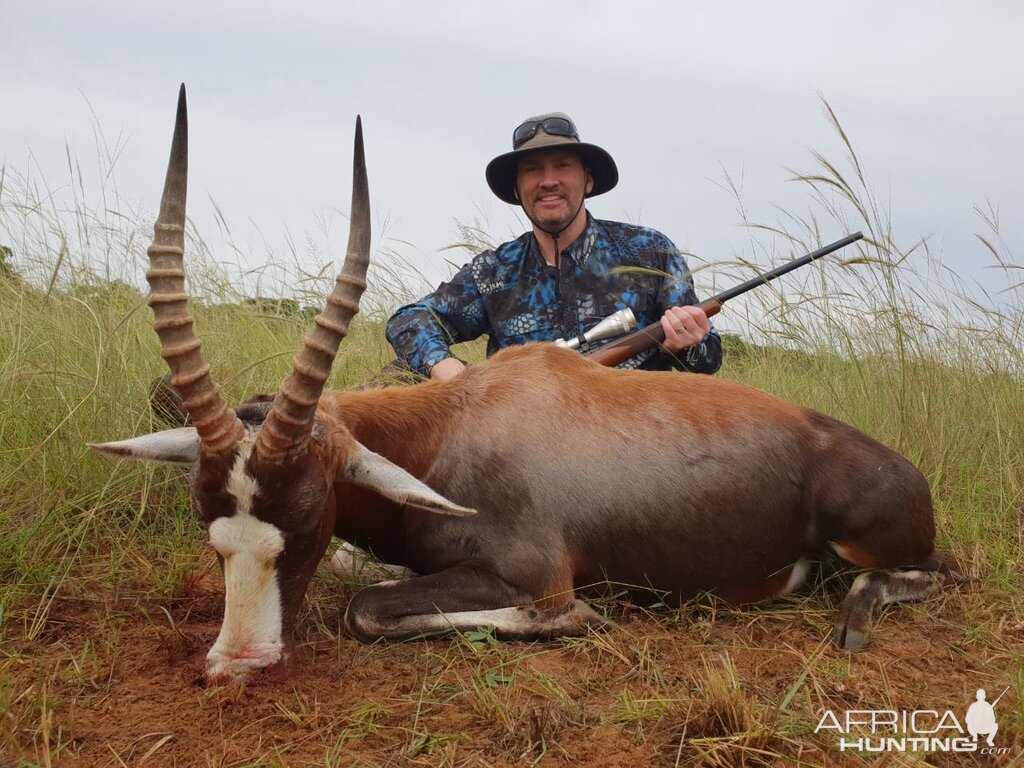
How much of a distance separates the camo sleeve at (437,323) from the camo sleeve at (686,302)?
1.43m

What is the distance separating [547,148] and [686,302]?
1.53m

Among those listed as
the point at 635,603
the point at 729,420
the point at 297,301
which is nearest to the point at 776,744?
the point at 635,603

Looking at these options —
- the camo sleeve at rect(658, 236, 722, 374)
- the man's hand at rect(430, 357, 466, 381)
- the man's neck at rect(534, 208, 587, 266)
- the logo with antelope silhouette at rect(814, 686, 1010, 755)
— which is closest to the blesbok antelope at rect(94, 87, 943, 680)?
the logo with antelope silhouette at rect(814, 686, 1010, 755)

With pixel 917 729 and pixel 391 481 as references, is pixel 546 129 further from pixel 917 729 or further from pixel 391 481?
pixel 917 729

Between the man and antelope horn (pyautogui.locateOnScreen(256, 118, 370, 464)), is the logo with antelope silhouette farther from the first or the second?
the man

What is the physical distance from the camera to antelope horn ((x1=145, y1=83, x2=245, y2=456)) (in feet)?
10.6

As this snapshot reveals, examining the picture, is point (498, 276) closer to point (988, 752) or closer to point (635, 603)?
point (635, 603)

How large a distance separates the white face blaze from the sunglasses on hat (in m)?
4.33

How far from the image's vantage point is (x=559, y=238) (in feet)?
22.5

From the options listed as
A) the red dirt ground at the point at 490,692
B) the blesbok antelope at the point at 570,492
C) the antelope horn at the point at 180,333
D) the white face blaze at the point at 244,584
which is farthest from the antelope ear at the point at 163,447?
the red dirt ground at the point at 490,692

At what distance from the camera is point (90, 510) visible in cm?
462

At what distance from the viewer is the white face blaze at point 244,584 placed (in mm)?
3211

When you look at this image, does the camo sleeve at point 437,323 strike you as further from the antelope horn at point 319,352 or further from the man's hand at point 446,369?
the antelope horn at point 319,352

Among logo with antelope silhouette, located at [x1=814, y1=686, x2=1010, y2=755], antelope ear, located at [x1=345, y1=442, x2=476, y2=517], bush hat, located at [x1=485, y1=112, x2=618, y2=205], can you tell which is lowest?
logo with antelope silhouette, located at [x1=814, y1=686, x2=1010, y2=755]
